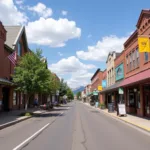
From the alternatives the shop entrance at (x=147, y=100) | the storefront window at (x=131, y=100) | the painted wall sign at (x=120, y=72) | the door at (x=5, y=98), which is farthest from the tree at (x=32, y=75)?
the painted wall sign at (x=120, y=72)

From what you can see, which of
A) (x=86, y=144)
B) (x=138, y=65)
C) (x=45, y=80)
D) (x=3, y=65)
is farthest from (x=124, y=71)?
(x=86, y=144)

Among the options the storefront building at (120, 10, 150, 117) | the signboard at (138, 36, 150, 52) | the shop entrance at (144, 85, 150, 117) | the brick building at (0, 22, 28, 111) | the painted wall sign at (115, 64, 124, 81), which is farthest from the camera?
the painted wall sign at (115, 64, 124, 81)

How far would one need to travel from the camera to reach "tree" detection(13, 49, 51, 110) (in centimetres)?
2741

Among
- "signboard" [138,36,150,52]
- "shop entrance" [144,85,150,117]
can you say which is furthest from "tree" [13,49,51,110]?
"signboard" [138,36,150,52]

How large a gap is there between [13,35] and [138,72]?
19.1 meters

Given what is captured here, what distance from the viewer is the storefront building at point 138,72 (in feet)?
79.6

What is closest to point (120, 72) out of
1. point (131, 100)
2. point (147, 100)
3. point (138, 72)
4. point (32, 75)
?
point (131, 100)

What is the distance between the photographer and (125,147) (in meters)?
9.82

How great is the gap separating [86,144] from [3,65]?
2221cm

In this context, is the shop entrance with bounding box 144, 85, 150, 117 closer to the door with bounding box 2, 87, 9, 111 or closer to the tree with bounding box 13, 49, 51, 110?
the tree with bounding box 13, 49, 51, 110

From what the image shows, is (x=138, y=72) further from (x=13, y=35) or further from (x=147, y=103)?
(x=13, y=35)

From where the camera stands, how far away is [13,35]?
3791 cm

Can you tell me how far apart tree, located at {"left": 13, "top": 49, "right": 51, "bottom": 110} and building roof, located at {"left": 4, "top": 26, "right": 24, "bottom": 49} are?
306 inches

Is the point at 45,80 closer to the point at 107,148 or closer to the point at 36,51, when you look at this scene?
the point at 36,51
